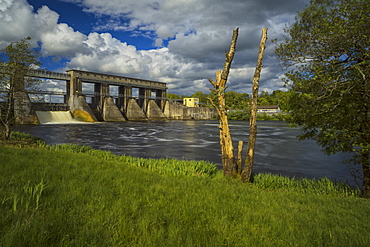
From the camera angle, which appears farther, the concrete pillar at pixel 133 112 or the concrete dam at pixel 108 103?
the concrete pillar at pixel 133 112

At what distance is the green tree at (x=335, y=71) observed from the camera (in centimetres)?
742

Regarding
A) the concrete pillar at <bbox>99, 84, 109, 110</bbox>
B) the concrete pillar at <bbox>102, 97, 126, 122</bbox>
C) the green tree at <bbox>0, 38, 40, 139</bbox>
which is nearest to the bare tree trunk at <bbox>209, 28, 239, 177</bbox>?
the green tree at <bbox>0, 38, 40, 139</bbox>

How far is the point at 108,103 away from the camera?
6638 centimetres

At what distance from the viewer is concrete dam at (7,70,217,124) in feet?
188

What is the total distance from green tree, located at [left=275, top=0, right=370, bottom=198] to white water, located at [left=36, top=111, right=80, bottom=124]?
5448 cm

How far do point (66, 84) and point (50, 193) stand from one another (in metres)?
66.9

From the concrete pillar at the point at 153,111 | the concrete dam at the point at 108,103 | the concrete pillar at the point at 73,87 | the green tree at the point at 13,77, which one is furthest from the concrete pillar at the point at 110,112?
the green tree at the point at 13,77

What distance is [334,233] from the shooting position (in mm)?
4094

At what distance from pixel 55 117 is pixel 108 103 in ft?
50.9

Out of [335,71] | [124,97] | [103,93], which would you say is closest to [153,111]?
[124,97]

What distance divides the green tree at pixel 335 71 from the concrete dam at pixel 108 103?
45407 mm

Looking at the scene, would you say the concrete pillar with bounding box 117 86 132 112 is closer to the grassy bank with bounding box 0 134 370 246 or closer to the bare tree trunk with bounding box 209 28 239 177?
the bare tree trunk with bounding box 209 28 239 177

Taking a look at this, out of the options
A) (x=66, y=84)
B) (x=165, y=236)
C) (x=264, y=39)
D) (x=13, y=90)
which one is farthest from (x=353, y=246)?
(x=66, y=84)

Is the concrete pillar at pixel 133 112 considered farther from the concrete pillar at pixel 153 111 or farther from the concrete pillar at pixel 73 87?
the concrete pillar at pixel 73 87
